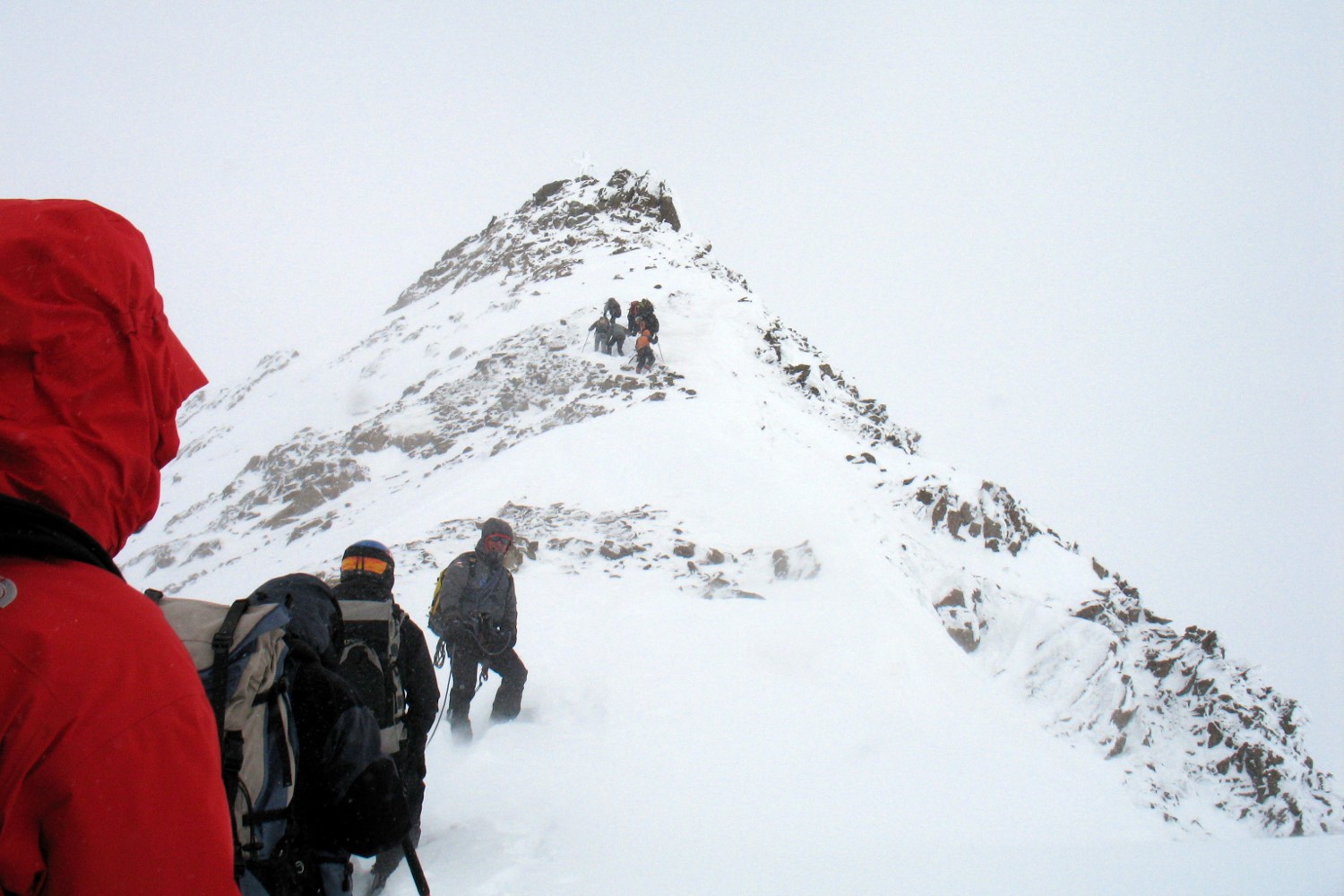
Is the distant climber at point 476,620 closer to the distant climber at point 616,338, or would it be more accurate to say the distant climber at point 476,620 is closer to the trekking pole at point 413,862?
the trekking pole at point 413,862

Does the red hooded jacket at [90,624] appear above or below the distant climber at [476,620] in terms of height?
above

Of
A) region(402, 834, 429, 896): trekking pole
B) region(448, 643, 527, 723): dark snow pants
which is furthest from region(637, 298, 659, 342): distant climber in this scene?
region(402, 834, 429, 896): trekking pole

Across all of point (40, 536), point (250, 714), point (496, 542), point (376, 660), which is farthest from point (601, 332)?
point (40, 536)

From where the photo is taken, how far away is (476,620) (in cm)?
626

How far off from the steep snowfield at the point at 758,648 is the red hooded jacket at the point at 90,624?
143 inches

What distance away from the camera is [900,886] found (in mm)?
4230

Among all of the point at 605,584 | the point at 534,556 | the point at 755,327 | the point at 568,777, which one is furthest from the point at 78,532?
the point at 755,327

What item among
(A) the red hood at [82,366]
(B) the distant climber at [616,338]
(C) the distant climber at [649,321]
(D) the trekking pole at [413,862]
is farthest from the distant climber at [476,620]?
(B) the distant climber at [616,338]

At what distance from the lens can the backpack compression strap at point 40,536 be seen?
3.67 ft

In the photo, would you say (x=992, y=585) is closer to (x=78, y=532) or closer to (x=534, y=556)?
(x=534, y=556)

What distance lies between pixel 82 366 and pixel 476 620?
5.19 m

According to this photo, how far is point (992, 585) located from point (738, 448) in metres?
5.34

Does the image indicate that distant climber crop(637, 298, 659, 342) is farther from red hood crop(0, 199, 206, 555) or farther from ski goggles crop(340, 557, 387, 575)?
red hood crop(0, 199, 206, 555)

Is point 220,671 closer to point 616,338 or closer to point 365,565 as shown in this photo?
point 365,565
